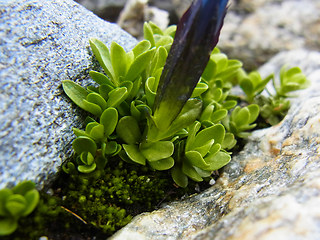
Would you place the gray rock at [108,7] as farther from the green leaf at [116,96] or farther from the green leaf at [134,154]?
the green leaf at [134,154]

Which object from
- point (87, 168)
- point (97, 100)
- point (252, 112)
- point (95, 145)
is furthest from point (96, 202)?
point (252, 112)

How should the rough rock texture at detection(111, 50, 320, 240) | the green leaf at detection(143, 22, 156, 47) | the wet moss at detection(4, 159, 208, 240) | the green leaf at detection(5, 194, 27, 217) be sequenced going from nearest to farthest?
the rough rock texture at detection(111, 50, 320, 240), the green leaf at detection(5, 194, 27, 217), the wet moss at detection(4, 159, 208, 240), the green leaf at detection(143, 22, 156, 47)

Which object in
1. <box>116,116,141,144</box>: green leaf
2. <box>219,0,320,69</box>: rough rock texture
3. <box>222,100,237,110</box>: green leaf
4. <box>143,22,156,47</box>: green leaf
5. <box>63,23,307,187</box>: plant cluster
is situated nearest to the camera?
<box>63,23,307,187</box>: plant cluster

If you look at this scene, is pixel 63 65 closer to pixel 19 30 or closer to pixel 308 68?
pixel 19 30

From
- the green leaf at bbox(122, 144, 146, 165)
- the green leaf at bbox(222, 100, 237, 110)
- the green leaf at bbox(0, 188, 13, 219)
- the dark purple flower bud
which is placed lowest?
the green leaf at bbox(0, 188, 13, 219)

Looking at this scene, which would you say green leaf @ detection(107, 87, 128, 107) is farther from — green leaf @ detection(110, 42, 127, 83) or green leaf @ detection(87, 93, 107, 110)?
green leaf @ detection(110, 42, 127, 83)

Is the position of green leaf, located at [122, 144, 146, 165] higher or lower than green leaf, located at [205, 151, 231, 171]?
lower

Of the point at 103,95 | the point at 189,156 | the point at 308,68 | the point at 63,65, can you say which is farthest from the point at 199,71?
the point at 308,68

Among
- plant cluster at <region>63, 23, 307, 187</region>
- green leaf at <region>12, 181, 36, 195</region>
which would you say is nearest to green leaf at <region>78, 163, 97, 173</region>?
plant cluster at <region>63, 23, 307, 187</region>

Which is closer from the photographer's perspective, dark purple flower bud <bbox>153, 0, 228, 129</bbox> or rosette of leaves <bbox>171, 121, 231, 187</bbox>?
dark purple flower bud <bbox>153, 0, 228, 129</bbox>
